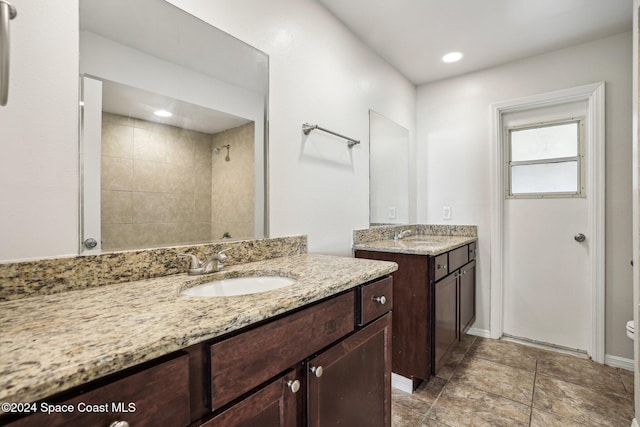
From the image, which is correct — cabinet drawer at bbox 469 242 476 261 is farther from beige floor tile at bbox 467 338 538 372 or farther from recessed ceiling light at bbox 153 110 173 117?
recessed ceiling light at bbox 153 110 173 117

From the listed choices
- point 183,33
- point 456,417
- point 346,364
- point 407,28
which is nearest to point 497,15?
point 407,28

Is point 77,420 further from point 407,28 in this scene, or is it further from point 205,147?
point 407,28

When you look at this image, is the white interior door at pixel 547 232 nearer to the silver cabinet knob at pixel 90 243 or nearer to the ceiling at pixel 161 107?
the ceiling at pixel 161 107

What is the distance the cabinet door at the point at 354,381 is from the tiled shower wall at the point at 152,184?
0.71m

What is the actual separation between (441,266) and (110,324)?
71.5 inches

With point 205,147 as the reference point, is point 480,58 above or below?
above

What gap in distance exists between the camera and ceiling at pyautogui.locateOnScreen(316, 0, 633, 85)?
1.89 meters

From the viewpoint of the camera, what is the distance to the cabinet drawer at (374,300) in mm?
1125

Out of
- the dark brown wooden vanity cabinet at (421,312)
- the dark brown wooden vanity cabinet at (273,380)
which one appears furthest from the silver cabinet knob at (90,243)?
the dark brown wooden vanity cabinet at (421,312)

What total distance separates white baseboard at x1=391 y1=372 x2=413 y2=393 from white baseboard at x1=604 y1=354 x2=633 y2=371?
1.54 metres

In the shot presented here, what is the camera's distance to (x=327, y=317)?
0.96 metres

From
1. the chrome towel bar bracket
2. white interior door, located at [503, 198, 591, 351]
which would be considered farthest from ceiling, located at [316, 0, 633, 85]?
the chrome towel bar bracket

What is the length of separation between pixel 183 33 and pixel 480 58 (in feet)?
7.79

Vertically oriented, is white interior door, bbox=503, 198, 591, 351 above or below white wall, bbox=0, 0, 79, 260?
below
